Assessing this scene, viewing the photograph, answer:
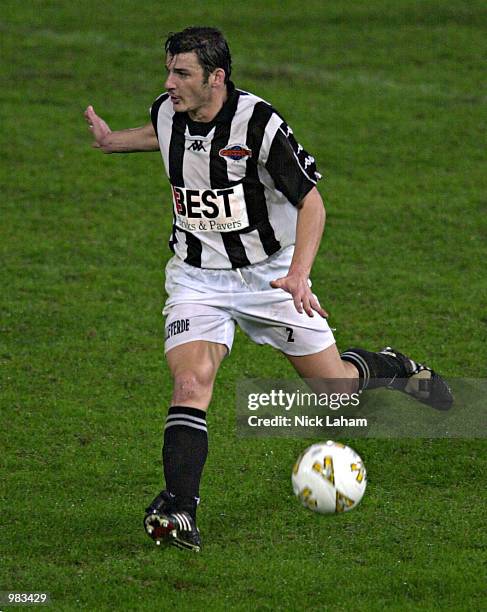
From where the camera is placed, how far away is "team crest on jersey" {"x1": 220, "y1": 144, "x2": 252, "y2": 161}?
19.2 feet

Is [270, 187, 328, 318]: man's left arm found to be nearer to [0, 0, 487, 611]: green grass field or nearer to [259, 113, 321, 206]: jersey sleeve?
[259, 113, 321, 206]: jersey sleeve

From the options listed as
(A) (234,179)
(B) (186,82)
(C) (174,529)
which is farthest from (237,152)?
(C) (174,529)

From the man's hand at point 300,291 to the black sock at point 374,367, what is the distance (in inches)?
48.9

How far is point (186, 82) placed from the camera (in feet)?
18.8

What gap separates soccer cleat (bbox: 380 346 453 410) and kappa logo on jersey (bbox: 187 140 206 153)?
6.05ft

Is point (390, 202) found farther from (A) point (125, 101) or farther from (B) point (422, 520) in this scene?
(B) point (422, 520)

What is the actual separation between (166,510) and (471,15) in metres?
13.6

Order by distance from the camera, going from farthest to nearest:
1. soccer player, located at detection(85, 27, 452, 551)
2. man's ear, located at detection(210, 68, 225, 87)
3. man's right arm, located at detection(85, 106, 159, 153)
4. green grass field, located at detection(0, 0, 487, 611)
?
man's right arm, located at detection(85, 106, 159, 153)
man's ear, located at detection(210, 68, 225, 87)
soccer player, located at detection(85, 27, 452, 551)
green grass field, located at detection(0, 0, 487, 611)

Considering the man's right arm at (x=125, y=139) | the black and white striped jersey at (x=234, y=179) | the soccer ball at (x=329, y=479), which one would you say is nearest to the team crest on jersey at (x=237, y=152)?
the black and white striped jersey at (x=234, y=179)

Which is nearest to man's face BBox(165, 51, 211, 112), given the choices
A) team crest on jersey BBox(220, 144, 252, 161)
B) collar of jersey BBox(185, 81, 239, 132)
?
collar of jersey BBox(185, 81, 239, 132)

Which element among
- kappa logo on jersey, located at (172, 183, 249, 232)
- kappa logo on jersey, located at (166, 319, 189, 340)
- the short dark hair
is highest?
the short dark hair

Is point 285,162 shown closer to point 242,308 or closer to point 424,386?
point 242,308

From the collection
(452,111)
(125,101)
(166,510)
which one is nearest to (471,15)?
(452,111)

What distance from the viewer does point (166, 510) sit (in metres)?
5.42
